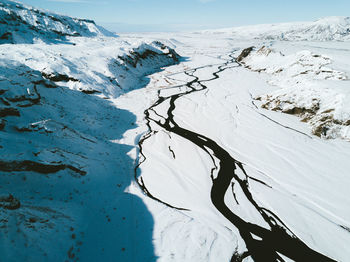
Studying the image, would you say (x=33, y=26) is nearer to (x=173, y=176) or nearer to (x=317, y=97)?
(x=173, y=176)

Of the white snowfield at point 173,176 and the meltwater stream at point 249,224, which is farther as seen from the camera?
the meltwater stream at point 249,224

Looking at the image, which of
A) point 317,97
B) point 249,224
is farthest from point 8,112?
point 317,97

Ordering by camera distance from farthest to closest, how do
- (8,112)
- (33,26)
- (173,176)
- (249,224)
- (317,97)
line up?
(33,26), (317,97), (8,112), (173,176), (249,224)

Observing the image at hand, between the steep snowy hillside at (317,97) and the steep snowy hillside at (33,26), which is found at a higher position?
the steep snowy hillside at (33,26)

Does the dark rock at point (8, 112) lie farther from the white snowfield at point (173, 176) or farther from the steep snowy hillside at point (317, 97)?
the steep snowy hillside at point (317, 97)

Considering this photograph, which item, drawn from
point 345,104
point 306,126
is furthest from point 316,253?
point 345,104

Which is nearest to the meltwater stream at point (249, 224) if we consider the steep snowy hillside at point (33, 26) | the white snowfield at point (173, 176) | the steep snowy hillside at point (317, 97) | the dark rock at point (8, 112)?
the white snowfield at point (173, 176)
